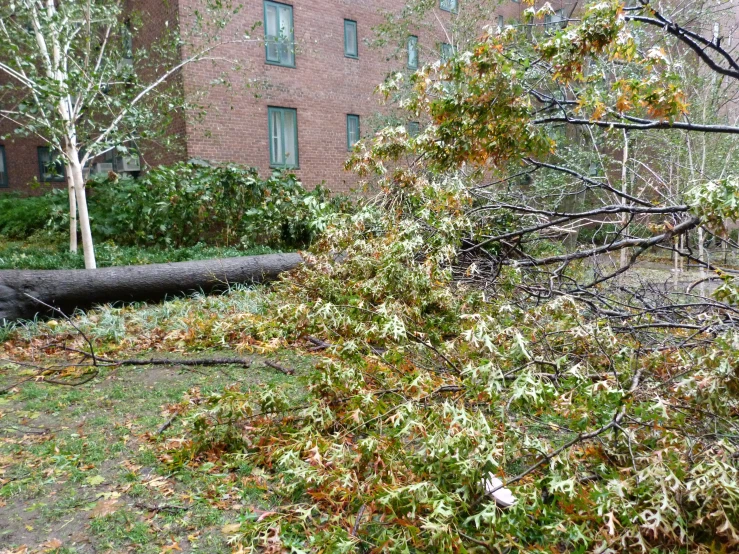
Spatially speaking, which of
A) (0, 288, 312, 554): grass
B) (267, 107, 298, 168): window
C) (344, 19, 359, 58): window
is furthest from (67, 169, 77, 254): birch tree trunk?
(344, 19, 359, 58): window

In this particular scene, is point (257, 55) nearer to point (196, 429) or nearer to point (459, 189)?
point (459, 189)

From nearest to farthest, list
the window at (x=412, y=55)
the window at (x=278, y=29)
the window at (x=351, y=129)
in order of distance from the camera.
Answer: the window at (x=278, y=29), the window at (x=351, y=129), the window at (x=412, y=55)

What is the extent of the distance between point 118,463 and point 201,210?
8.05 m

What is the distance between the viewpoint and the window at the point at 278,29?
1470 centimetres

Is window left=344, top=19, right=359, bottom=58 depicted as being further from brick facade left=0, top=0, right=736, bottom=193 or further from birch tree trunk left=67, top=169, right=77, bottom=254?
birch tree trunk left=67, top=169, right=77, bottom=254

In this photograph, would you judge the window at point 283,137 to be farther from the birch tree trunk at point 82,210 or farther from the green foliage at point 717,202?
the green foliage at point 717,202

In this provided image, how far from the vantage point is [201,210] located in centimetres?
1073

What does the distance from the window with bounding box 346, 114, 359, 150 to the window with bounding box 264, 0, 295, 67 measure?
2.46 meters

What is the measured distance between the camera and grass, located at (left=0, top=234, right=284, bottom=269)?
28.9ft

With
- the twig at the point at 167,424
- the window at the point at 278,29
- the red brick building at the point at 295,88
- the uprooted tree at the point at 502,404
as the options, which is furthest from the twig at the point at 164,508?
the window at the point at 278,29

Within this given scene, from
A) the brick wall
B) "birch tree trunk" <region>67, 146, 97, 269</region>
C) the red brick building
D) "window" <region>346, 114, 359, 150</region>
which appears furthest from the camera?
"window" <region>346, 114, 359, 150</region>

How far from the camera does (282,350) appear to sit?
5.70 m

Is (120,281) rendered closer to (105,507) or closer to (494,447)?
(105,507)

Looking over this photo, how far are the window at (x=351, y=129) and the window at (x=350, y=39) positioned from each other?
1.83 m
